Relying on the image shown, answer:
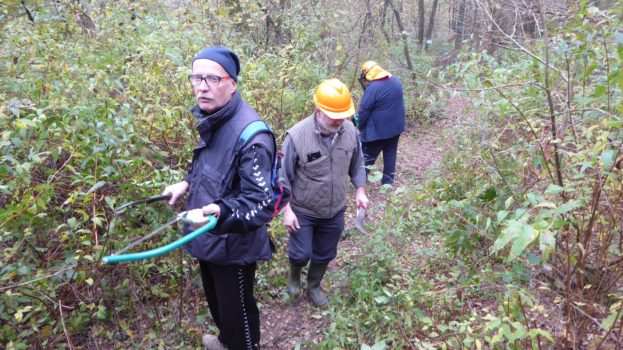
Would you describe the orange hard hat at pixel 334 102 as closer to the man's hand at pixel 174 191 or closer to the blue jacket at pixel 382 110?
the man's hand at pixel 174 191

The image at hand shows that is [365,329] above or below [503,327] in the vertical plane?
below

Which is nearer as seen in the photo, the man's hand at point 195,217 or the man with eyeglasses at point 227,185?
the man's hand at point 195,217

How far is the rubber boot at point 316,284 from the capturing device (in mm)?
4043

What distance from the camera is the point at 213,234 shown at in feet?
8.15

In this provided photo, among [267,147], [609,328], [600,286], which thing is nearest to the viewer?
[609,328]

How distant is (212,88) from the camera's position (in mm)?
2518

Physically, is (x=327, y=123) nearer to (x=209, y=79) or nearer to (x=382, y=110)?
(x=209, y=79)

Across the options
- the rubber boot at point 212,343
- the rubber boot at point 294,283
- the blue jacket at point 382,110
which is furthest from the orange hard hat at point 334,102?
the blue jacket at point 382,110

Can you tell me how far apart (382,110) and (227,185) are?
4097mm

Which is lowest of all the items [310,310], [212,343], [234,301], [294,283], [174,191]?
[310,310]

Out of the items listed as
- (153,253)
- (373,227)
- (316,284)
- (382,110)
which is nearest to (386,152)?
(382,110)

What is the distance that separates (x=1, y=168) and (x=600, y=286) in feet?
12.0

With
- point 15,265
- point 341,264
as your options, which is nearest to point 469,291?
point 341,264

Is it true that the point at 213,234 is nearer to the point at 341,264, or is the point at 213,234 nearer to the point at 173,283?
the point at 173,283
